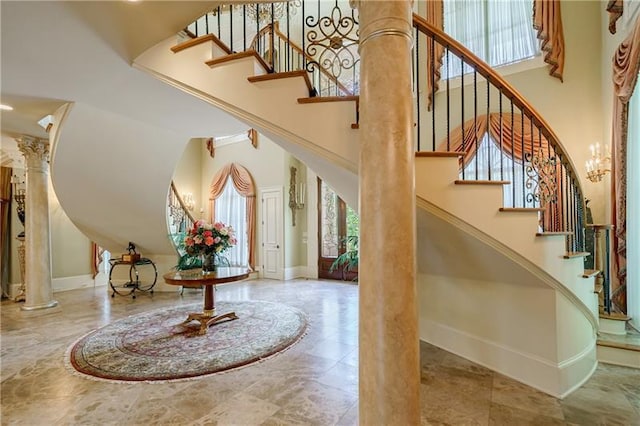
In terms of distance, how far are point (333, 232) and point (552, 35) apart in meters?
5.28

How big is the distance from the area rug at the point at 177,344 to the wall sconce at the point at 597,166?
14.1 feet

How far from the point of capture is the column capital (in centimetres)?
487

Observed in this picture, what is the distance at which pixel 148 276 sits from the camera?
21.5ft

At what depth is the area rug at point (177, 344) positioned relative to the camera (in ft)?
9.35

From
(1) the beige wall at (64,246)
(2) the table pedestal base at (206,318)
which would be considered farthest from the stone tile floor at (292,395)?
(1) the beige wall at (64,246)

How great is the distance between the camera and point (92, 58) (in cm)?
268

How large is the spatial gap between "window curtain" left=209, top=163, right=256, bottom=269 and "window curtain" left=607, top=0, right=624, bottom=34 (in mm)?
7102

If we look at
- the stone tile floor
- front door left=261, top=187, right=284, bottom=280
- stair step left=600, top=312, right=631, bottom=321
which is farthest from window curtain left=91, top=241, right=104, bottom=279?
stair step left=600, top=312, right=631, bottom=321

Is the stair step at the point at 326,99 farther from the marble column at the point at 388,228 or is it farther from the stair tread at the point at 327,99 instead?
the marble column at the point at 388,228

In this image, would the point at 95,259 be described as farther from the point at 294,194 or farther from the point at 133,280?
the point at 294,194

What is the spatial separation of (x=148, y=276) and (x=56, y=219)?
7.88ft

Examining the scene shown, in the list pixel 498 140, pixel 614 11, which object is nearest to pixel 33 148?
pixel 498 140

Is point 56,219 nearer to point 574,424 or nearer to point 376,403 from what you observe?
point 376,403

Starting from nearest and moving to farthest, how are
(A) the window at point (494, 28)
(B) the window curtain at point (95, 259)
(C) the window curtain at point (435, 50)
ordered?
1. (A) the window at point (494, 28)
2. (C) the window curtain at point (435, 50)
3. (B) the window curtain at point (95, 259)
